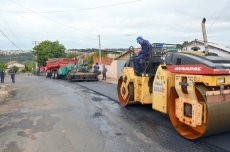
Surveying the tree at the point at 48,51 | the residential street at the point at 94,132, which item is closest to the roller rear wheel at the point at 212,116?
the residential street at the point at 94,132

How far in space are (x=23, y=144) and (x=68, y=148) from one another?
3.07ft

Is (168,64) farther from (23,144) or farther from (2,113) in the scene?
(2,113)

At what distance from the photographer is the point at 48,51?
4216 cm

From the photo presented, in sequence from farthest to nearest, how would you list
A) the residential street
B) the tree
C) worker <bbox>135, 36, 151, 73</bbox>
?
1. the tree
2. worker <bbox>135, 36, 151, 73</bbox>
3. the residential street

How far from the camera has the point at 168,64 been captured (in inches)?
196

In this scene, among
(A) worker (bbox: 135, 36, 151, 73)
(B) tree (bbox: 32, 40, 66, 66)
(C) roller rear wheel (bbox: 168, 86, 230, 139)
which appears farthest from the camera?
(B) tree (bbox: 32, 40, 66, 66)

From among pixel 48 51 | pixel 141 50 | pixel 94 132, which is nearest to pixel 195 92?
pixel 94 132

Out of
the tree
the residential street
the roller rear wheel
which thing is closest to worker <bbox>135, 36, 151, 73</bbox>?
the residential street

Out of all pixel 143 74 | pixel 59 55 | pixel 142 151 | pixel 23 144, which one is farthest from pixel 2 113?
pixel 59 55

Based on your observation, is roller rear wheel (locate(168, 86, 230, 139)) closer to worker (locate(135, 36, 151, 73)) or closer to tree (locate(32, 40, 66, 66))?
worker (locate(135, 36, 151, 73))

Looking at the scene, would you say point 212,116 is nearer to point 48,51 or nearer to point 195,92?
point 195,92

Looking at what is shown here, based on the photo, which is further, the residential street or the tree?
the tree

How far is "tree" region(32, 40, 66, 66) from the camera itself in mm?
42281

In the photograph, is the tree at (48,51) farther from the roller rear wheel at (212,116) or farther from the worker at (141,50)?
the roller rear wheel at (212,116)
